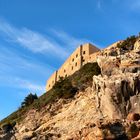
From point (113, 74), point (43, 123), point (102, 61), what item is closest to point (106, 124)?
point (113, 74)

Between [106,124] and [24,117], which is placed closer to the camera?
[106,124]

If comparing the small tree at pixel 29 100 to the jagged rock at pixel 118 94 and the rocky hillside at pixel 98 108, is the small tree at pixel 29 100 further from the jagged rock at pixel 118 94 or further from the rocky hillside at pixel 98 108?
the jagged rock at pixel 118 94

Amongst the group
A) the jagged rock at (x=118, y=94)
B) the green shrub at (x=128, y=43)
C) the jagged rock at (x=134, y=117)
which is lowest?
the jagged rock at (x=134, y=117)

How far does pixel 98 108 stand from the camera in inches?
1690

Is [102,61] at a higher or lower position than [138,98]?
higher

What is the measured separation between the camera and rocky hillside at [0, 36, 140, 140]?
3195 cm

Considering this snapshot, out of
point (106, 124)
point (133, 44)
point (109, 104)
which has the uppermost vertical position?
point (133, 44)

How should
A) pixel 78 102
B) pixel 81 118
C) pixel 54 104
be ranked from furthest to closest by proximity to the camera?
pixel 54 104 < pixel 78 102 < pixel 81 118

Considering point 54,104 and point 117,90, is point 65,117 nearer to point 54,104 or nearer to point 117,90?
point 54,104

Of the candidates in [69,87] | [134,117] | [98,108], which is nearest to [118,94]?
[98,108]

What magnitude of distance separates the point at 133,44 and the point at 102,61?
1199cm

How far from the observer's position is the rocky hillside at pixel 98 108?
31953 millimetres

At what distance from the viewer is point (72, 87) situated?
56.9 meters

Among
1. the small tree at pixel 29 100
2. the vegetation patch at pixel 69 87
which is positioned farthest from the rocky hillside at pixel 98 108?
the small tree at pixel 29 100
